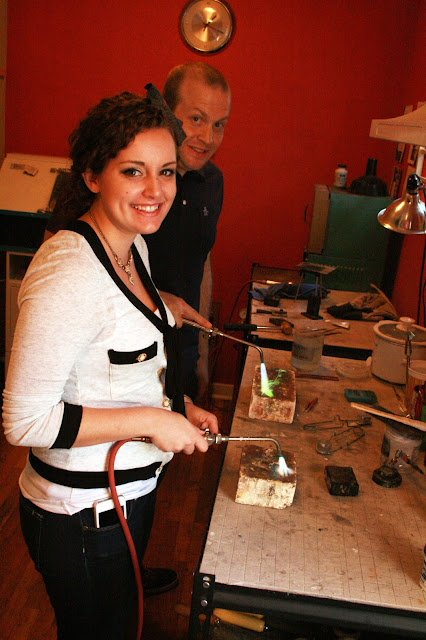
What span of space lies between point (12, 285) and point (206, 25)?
6.07ft

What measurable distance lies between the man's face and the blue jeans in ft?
3.76

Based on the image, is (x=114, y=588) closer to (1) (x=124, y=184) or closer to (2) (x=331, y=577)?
(2) (x=331, y=577)

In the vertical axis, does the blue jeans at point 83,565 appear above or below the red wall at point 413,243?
below

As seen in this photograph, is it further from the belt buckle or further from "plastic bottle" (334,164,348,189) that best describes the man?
"plastic bottle" (334,164,348,189)

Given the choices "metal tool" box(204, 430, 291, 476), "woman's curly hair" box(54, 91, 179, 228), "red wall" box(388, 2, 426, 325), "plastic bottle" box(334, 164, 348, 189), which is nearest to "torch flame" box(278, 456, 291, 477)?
"metal tool" box(204, 430, 291, 476)

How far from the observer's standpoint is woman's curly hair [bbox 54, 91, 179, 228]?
3.59ft

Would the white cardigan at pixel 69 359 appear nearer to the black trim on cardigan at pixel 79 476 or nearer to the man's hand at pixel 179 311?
the black trim on cardigan at pixel 79 476

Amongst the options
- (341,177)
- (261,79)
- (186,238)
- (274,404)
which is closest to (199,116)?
(186,238)

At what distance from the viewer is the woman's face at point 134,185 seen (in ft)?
3.65

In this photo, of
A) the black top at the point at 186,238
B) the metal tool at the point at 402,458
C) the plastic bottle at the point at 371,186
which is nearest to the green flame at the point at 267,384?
the metal tool at the point at 402,458

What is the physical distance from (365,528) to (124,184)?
2.83 feet

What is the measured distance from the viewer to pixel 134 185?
44.0 inches

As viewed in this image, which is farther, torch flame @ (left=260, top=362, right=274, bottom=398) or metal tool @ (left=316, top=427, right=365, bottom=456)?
torch flame @ (left=260, top=362, right=274, bottom=398)

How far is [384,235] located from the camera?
2898 mm
